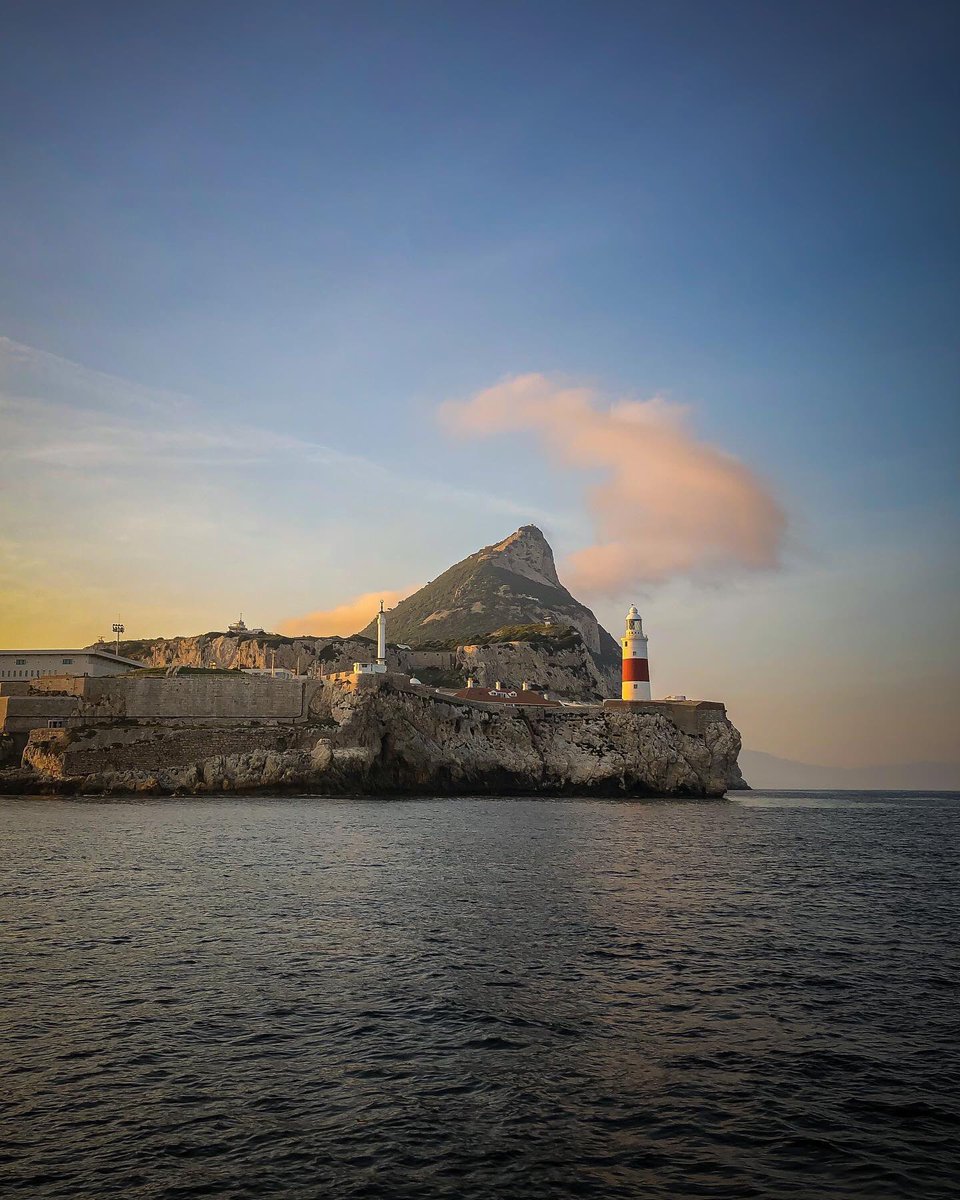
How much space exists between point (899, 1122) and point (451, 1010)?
778 cm

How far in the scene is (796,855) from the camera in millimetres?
44062

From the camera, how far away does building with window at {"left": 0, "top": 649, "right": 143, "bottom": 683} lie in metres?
93.4

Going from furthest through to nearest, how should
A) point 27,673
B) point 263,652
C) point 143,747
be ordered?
point 263,652, point 27,673, point 143,747

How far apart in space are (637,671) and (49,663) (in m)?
68.0

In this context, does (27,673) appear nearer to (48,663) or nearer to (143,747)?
(48,663)

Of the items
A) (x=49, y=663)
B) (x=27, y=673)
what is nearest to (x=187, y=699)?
(x=49, y=663)

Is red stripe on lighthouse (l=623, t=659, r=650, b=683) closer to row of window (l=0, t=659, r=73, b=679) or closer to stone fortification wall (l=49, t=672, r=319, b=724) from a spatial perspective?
stone fortification wall (l=49, t=672, r=319, b=724)

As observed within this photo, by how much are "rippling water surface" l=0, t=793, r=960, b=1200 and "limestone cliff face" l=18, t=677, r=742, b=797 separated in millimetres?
50058

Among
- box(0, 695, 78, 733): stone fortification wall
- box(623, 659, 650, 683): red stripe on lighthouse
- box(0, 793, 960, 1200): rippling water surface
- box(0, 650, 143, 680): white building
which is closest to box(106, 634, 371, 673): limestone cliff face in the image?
box(0, 650, 143, 680): white building

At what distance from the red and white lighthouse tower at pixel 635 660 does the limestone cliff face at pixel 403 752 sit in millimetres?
5069

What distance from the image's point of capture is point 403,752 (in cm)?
8706

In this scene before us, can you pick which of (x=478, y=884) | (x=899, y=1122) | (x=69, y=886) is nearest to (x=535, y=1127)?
(x=899, y=1122)

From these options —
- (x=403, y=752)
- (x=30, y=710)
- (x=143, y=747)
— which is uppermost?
(x=30, y=710)

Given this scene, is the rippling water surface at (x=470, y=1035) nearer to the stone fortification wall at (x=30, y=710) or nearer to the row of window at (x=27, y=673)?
the stone fortification wall at (x=30, y=710)
